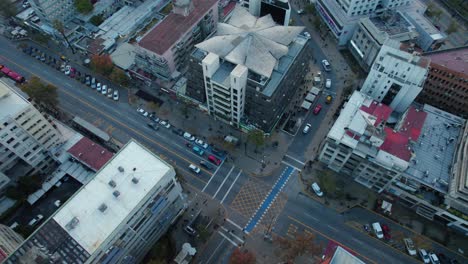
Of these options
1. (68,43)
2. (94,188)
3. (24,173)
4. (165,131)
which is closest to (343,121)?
(165,131)

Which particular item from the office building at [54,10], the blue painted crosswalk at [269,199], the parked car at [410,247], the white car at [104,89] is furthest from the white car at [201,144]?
the office building at [54,10]

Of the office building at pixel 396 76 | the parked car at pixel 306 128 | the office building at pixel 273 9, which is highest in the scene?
the office building at pixel 273 9

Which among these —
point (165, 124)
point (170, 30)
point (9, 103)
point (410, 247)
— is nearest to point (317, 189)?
point (410, 247)

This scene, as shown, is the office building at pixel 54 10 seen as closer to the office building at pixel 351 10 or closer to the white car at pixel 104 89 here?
the white car at pixel 104 89

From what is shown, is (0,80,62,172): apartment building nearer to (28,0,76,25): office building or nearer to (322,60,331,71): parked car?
(28,0,76,25): office building

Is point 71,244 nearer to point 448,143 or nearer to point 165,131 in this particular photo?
point 165,131

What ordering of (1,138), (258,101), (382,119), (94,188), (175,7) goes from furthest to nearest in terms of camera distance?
(175,7) → (258,101) → (382,119) → (1,138) → (94,188)
